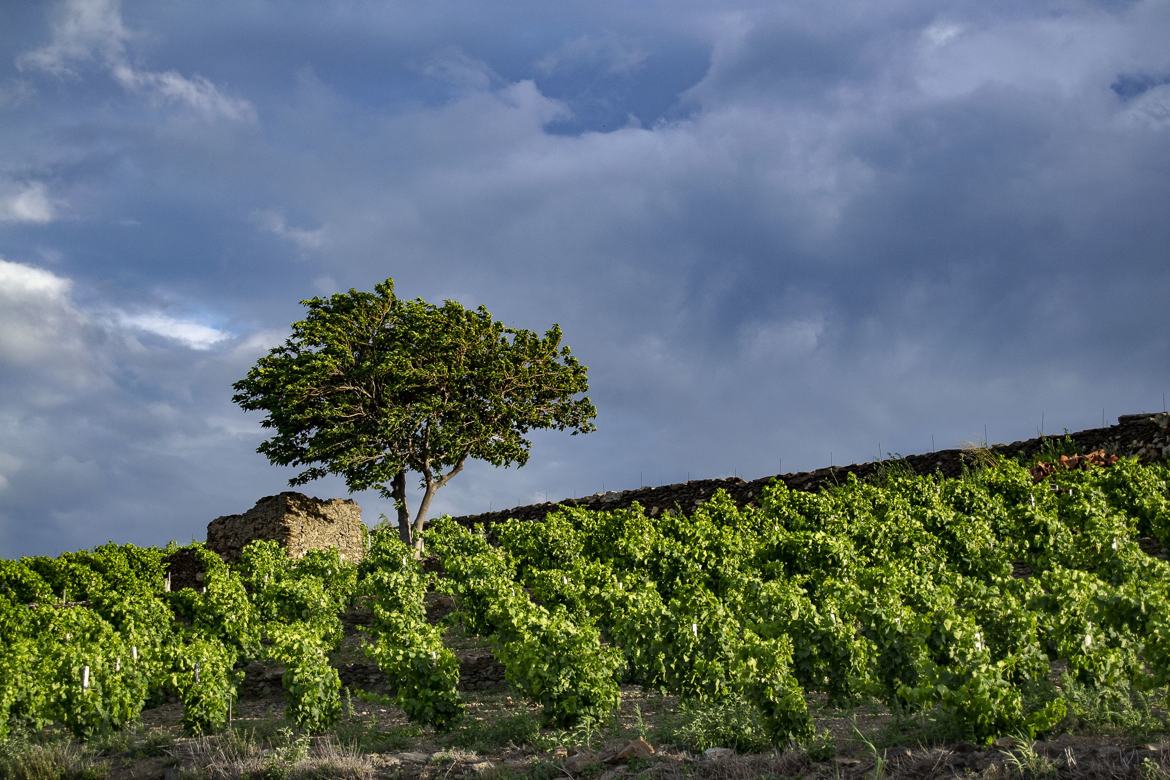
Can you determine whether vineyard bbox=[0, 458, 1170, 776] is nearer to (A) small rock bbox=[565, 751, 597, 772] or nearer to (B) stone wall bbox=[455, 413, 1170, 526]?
(A) small rock bbox=[565, 751, 597, 772]

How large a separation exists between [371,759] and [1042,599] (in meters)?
7.51

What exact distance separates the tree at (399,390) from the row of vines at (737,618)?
8.03 m

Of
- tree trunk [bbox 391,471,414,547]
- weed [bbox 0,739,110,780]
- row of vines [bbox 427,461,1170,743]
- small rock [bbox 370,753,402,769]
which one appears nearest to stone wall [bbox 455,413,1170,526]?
row of vines [bbox 427,461,1170,743]

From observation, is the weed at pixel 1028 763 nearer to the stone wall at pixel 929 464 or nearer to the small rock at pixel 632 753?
the small rock at pixel 632 753

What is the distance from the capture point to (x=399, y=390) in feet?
98.7

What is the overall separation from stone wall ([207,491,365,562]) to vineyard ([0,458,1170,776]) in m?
5.85

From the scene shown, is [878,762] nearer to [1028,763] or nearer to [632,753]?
[1028,763]

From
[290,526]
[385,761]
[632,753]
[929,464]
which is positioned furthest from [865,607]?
[290,526]

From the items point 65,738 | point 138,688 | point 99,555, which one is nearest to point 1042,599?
point 138,688

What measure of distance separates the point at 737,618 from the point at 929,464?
14557 millimetres

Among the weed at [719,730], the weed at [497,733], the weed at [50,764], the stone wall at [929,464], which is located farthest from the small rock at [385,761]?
the stone wall at [929,464]

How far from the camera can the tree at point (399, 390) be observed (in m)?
29.7

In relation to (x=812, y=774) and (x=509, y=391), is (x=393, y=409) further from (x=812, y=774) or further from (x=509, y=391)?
(x=812, y=774)

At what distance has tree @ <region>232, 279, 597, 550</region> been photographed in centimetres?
2966
